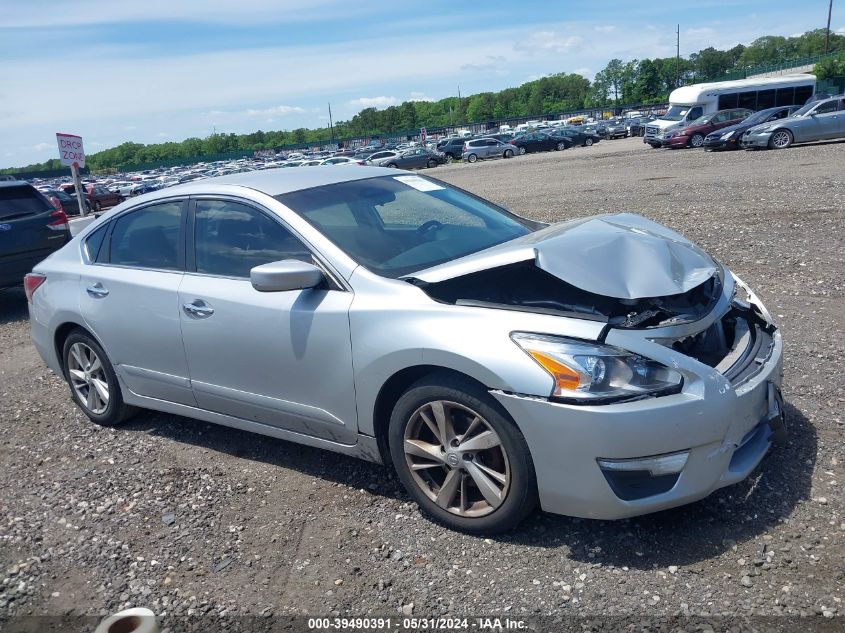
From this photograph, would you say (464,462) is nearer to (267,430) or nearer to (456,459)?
(456,459)

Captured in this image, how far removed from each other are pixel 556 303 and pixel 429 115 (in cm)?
18148

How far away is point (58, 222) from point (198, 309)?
6.72 m

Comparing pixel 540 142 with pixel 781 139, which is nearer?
pixel 781 139

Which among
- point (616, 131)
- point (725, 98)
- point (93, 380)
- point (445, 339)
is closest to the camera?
point (445, 339)

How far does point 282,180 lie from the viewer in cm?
446

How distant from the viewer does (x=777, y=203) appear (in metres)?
11.6

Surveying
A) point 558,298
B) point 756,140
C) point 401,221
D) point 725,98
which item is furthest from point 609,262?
point 725,98

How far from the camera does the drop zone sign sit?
1600cm

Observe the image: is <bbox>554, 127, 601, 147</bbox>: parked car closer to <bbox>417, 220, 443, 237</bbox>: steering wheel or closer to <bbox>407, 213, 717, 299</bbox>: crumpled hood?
<bbox>417, 220, 443, 237</bbox>: steering wheel

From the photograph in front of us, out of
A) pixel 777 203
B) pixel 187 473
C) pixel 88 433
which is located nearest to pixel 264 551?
pixel 187 473

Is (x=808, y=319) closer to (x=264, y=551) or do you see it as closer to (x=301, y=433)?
(x=301, y=433)

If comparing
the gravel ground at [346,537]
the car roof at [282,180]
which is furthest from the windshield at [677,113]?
the car roof at [282,180]

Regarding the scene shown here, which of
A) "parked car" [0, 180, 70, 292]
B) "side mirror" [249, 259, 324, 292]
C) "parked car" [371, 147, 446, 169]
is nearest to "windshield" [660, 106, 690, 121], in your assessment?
"parked car" [371, 147, 446, 169]

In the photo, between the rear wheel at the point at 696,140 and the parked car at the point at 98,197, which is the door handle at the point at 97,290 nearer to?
the rear wheel at the point at 696,140
